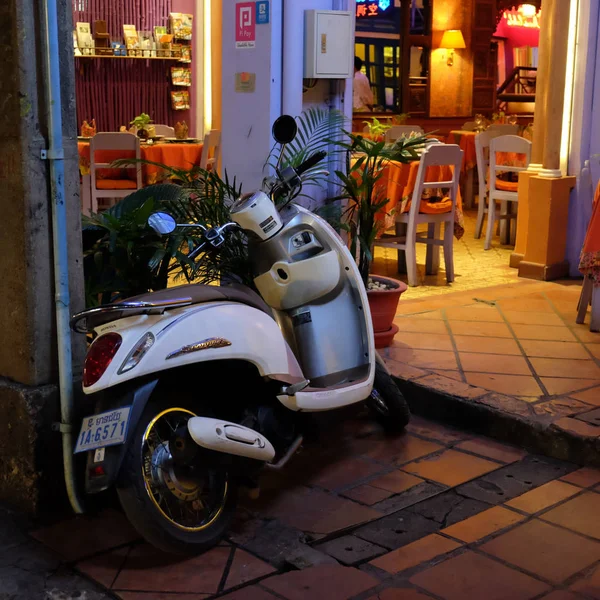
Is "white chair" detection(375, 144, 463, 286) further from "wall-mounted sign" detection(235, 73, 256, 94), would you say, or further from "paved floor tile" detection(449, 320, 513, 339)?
"wall-mounted sign" detection(235, 73, 256, 94)

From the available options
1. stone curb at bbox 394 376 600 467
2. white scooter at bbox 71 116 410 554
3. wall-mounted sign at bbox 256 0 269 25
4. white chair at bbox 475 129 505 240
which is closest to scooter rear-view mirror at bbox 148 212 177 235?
white scooter at bbox 71 116 410 554

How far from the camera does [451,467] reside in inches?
140

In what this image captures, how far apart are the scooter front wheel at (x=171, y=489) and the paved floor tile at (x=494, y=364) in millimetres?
1893

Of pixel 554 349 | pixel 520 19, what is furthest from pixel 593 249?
pixel 520 19

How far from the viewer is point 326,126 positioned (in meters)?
4.74

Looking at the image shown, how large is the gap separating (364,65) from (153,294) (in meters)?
12.0

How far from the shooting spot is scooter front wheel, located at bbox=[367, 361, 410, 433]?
3.78 meters

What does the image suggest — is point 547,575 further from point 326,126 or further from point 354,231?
point 326,126

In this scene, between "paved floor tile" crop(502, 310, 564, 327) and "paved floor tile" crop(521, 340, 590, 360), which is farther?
"paved floor tile" crop(502, 310, 564, 327)

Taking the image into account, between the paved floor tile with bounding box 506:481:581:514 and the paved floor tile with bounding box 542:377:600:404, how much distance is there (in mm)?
786

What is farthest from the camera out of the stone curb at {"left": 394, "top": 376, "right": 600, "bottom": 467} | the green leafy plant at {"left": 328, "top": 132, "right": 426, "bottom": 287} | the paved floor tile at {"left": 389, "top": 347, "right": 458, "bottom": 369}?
the paved floor tile at {"left": 389, "top": 347, "right": 458, "bottom": 369}

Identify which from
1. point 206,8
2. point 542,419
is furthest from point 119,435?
point 206,8

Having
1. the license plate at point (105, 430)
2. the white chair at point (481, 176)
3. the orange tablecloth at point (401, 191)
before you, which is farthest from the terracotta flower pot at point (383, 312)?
the white chair at point (481, 176)

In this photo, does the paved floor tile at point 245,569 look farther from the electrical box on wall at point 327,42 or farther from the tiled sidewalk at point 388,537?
the electrical box on wall at point 327,42
